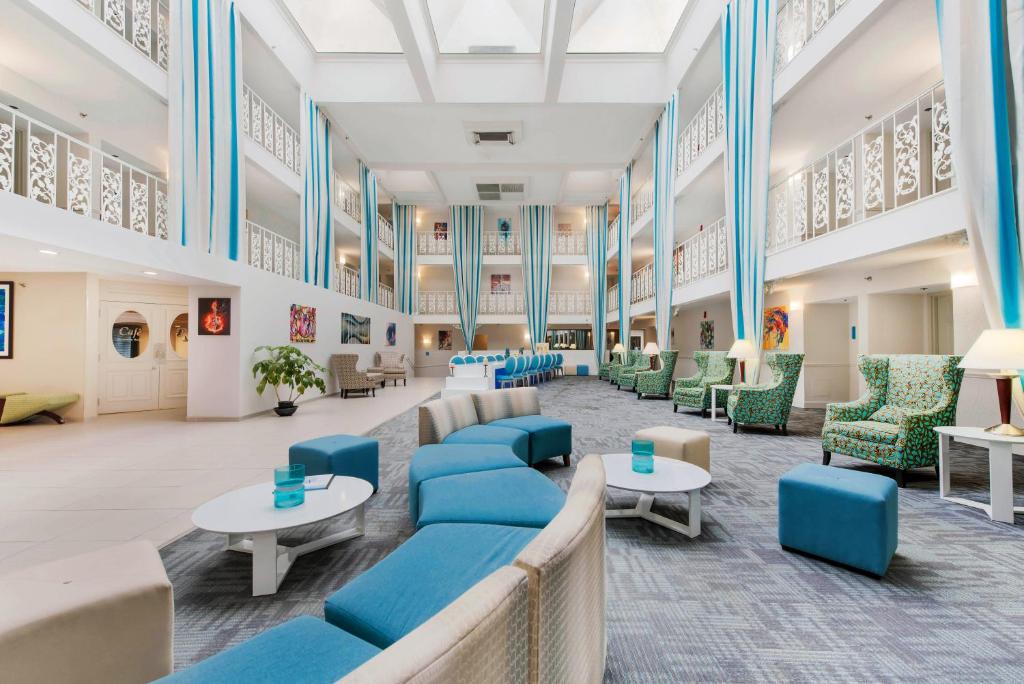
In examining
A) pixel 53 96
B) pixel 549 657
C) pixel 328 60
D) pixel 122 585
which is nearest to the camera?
pixel 549 657

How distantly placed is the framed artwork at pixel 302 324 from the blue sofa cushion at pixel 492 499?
6899 millimetres

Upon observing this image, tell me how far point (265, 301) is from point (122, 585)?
679 cm

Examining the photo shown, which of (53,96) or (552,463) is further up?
(53,96)

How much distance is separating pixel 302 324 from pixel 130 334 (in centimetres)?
264

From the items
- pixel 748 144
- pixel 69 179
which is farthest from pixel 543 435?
pixel 69 179

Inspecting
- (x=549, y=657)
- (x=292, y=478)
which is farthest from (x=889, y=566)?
(x=292, y=478)

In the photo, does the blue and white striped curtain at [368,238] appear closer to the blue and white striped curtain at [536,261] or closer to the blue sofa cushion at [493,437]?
the blue and white striped curtain at [536,261]

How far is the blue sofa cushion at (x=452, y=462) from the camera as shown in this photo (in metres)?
2.56

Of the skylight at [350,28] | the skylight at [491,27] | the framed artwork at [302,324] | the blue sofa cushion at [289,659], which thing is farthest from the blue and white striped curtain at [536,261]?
the blue sofa cushion at [289,659]

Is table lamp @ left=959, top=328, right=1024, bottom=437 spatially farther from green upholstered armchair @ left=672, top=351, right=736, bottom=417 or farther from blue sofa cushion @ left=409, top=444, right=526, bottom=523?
green upholstered armchair @ left=672, top=351, right=736, bottom=417

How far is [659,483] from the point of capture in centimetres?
253

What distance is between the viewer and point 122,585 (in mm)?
1287

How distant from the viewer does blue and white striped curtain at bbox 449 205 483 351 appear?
16.9m

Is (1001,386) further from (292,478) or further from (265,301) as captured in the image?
(265,301)
